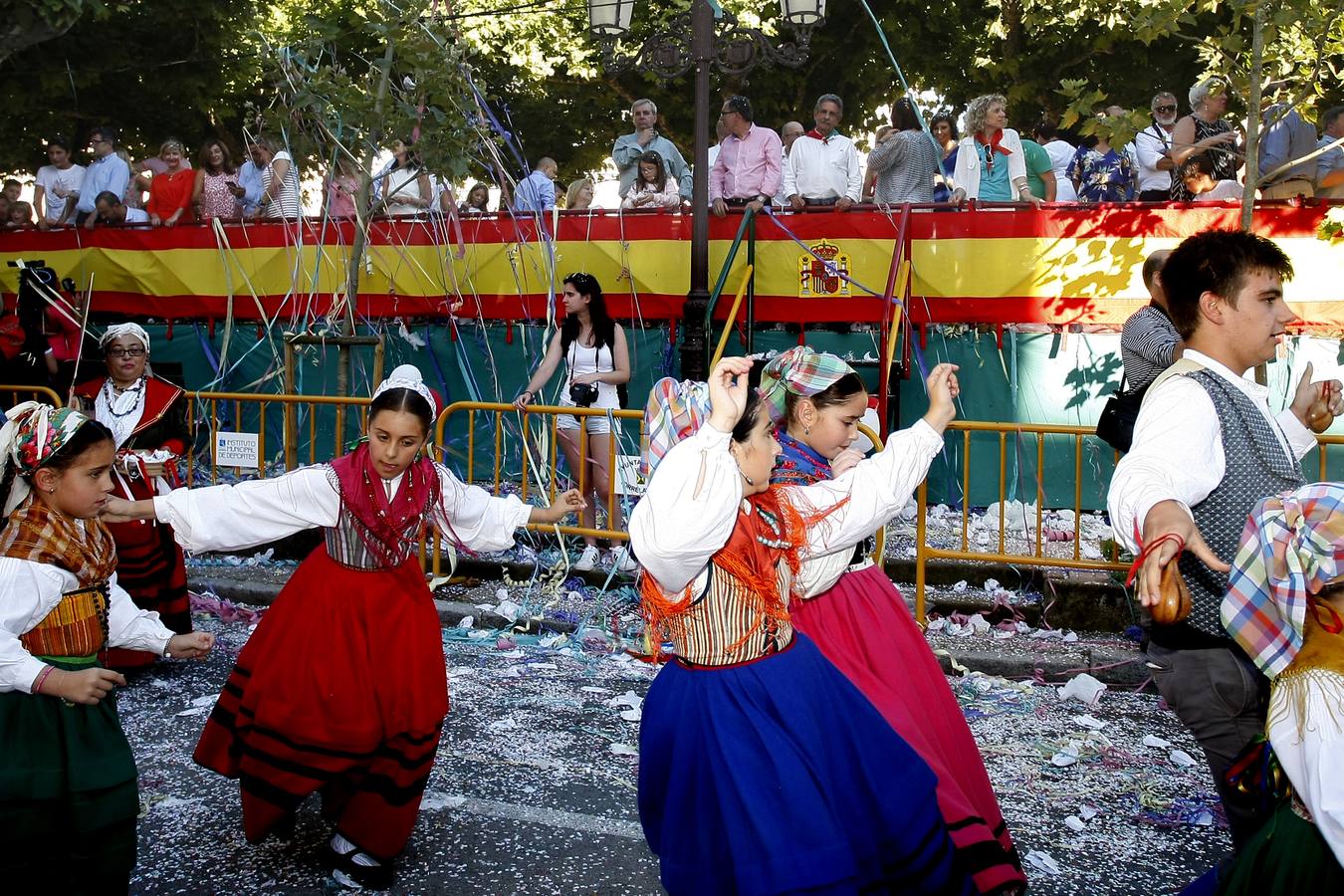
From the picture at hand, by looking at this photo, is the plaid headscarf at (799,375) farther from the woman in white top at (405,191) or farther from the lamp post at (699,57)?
the woman in white top at (405,191)

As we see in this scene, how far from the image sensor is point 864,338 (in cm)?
889

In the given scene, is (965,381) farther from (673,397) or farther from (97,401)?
(673,397)

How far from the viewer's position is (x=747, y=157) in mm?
9734

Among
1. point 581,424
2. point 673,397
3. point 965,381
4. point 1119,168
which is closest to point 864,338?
point 965,381

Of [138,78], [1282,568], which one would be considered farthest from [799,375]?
[138,78]

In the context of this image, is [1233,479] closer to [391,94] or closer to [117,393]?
[117,393]

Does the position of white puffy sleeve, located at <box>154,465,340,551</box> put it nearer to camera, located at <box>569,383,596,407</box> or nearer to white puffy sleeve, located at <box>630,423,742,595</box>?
white puffy sleeve, located at <box>630,423,742,595</box>

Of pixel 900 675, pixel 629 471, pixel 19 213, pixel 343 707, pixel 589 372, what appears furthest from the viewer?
pixel 19 213

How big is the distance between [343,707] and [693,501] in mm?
1637

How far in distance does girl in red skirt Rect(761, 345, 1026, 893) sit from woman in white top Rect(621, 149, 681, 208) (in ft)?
19.9

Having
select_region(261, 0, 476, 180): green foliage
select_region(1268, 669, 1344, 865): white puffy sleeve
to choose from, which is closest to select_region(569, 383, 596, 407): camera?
select_region(261, 0, 476, 180): green foliage

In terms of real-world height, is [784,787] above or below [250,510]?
below

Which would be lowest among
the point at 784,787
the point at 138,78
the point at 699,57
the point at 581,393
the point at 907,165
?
the point at 784,787

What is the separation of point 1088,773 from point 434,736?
248 centimetres
